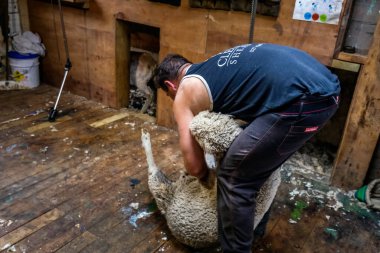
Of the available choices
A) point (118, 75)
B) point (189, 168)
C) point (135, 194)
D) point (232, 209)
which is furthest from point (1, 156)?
point (232, 209)

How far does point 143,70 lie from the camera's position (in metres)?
3.51

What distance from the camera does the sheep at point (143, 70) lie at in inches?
136

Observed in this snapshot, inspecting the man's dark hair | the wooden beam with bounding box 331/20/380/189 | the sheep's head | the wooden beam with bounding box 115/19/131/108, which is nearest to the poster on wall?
the wooden beam with bounding box 331/20/380/189

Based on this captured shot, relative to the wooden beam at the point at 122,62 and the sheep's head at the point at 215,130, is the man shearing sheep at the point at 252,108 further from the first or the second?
the wooden beam at the point at 122,62

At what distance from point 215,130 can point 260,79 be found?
26cm

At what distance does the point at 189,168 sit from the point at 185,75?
0.42 m

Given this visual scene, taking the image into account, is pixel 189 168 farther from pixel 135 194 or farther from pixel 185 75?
pixel 135 194

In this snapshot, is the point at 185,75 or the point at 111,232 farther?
the point at 111,232

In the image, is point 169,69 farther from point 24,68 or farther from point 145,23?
point 24,68

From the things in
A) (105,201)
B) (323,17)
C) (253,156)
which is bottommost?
(105,201)

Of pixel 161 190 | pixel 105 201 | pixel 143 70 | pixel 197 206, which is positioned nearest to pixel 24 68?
pixel 143 70

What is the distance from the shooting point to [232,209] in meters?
1.39

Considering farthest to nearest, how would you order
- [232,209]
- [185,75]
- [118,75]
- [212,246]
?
[118,75] < [212,246] < [185,75] < [232,209]

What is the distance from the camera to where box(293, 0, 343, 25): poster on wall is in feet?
6.79
